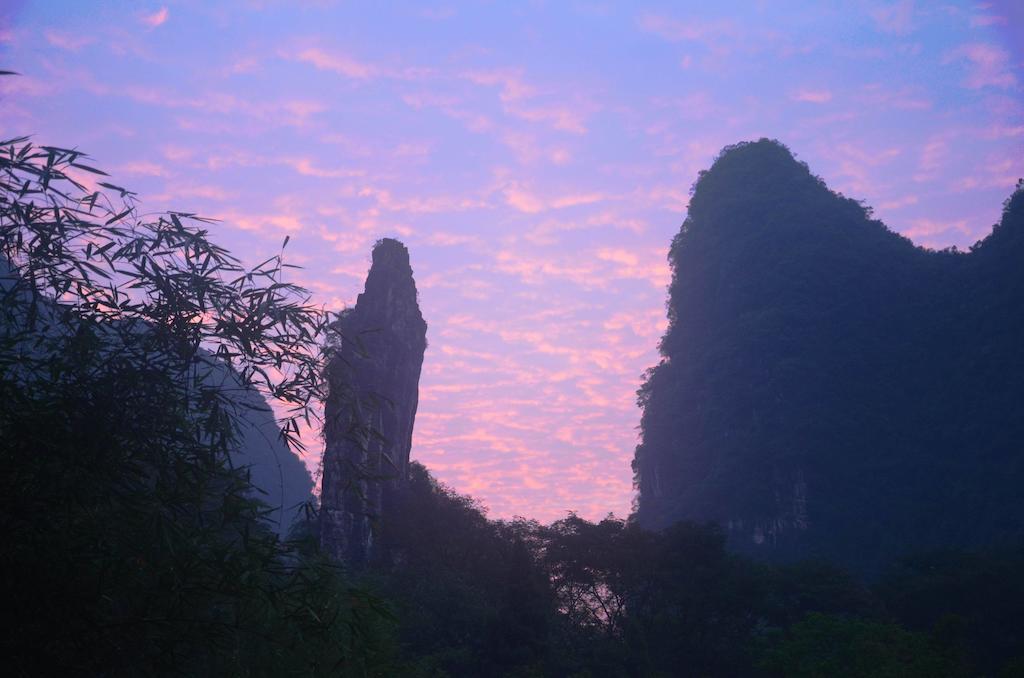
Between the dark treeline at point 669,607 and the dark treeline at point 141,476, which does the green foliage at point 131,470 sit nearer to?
the dark treeline at point 141,476

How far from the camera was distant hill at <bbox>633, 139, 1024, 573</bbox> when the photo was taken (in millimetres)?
58500

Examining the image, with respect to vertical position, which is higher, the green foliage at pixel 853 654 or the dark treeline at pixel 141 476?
the dark treeline at pixel 141 476

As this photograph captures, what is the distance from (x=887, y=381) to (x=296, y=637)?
226 feet

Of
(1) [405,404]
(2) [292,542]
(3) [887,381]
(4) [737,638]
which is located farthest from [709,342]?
(2) [292,542]

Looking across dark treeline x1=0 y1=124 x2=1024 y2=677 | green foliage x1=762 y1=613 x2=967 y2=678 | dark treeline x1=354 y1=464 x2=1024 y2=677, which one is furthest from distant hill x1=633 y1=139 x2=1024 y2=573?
dark treeline x1=0 y1=124 x2=1024 y2=677

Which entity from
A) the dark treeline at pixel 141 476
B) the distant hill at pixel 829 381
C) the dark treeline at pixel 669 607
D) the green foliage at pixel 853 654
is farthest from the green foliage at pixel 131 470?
the distant hill at pixel 829 381

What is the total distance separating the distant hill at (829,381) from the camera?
2303 inches

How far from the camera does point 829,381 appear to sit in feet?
218

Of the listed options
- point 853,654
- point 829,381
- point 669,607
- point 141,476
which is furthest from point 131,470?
point 829,381

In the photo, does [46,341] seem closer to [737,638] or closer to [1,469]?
[1,469]

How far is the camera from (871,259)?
72.4 m

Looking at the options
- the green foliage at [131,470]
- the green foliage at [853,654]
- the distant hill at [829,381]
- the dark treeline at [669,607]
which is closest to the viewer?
the green foliage at [131,470]

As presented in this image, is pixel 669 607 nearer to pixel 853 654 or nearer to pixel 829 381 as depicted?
pixel 853 654

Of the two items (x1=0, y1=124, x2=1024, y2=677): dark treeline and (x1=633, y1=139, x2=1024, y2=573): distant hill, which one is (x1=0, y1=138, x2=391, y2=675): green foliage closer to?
(x1=0, y1=124, x2=1024, y2=677): dark treeline
